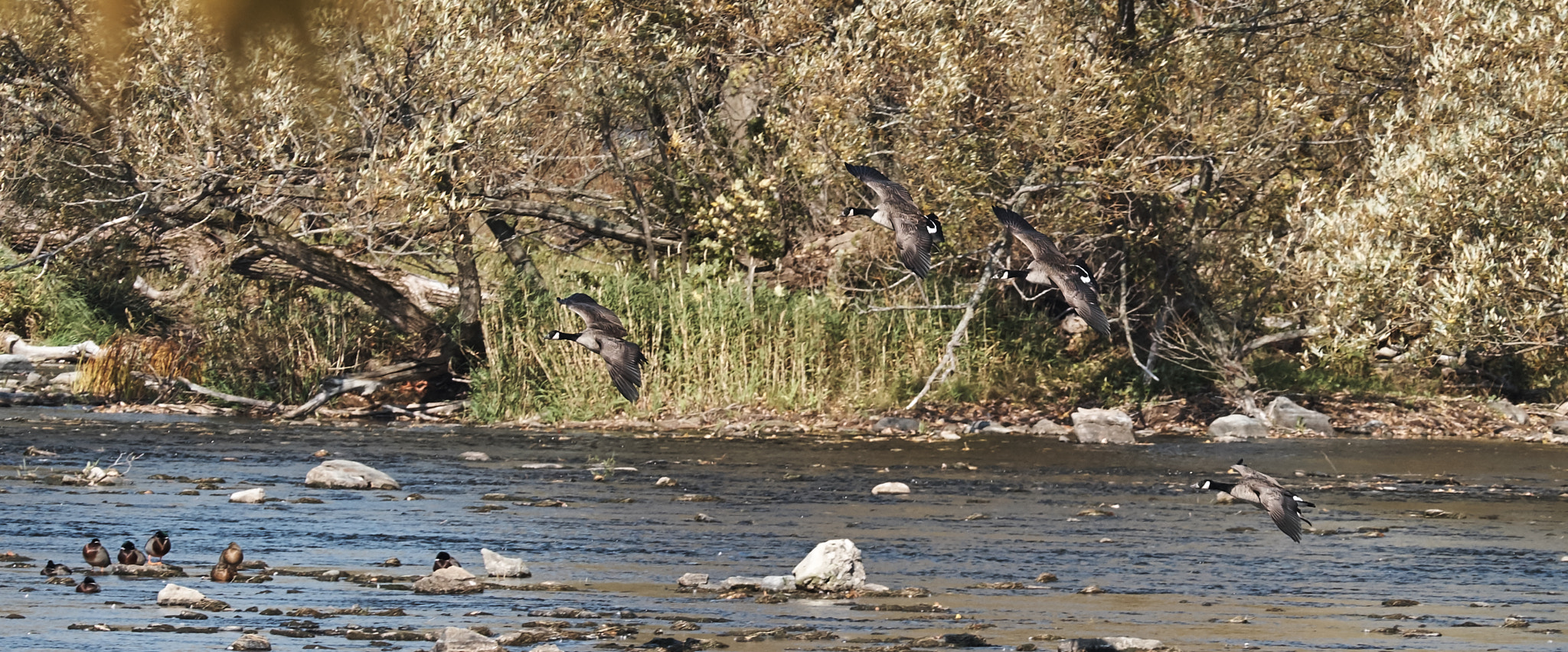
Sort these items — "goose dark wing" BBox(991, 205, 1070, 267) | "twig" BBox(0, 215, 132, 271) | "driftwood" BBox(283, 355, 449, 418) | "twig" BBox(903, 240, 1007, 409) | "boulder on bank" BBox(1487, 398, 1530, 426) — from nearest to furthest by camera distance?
"goose dark wing" BBox(991, 205, 1070, 267) < "twig" BBox(0, 215, 132, 271) < "twig" BBox(903, 240, 1007, 409) < "boulder on bank" BBox(1487, 398, 1530, 426) < "driftwood" BBox(283, 355, 449, 418)

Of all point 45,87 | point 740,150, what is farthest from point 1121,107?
point 45,87

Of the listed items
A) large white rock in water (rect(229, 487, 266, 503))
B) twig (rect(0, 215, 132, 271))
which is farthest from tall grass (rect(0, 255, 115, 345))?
large white rock in water (rect(229, 487, 266, 503))

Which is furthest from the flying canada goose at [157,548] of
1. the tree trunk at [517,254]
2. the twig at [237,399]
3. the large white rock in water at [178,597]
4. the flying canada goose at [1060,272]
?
the tree trunk at [517,254]

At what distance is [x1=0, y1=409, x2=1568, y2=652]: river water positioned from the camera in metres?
8.43

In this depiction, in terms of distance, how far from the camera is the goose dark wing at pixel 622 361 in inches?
479

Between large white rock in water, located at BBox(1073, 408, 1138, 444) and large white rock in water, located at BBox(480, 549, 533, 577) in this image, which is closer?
large white rock in water, located at BBox(480, 549, 533, 577)

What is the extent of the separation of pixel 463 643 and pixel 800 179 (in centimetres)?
1498

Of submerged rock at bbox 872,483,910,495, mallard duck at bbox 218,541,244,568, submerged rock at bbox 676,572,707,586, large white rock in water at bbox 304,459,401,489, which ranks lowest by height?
submerged rock at bbox 676,572,707,586

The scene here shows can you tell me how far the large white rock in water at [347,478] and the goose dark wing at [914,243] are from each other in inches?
209

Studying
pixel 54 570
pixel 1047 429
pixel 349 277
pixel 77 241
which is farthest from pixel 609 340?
pixel 77 241

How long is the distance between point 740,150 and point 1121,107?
17.9 ft

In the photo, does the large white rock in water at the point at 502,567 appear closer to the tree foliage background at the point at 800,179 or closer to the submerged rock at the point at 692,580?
the submerged rock at the point at 692,580

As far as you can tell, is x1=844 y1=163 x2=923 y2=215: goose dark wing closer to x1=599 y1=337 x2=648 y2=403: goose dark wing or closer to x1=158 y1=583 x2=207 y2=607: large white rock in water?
x1=599 y1=337 x2=648 y2=403: goose dark wing

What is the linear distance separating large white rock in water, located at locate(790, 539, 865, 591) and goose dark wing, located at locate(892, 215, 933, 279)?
2.03m
